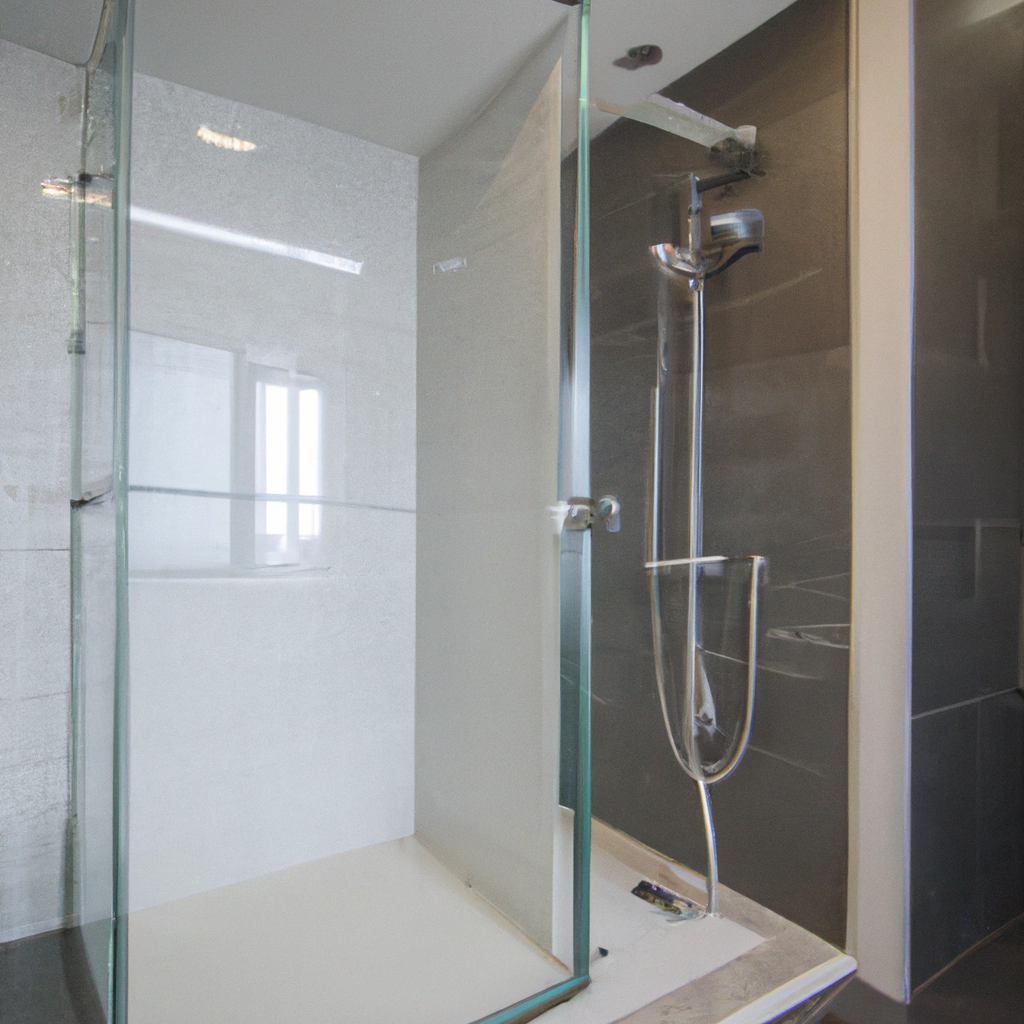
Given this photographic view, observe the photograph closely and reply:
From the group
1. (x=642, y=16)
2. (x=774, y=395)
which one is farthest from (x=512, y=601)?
(x=642, y=16)

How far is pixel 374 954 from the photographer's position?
117 cm

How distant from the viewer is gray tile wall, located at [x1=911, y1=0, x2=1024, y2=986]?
1310 mm

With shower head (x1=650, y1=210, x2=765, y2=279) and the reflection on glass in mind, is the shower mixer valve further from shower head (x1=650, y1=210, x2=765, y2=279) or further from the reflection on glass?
shower head (x1=650, y1=210, x2=765, y2=279)

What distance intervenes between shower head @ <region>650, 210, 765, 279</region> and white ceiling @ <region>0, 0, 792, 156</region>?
304 mm

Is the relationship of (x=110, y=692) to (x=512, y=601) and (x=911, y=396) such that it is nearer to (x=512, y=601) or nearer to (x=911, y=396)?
(x=512, y=601)

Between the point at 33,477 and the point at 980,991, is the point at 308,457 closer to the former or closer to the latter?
the point at 33,477

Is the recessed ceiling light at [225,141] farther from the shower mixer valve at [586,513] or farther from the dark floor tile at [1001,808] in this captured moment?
the dark floor tile at [1001,808]

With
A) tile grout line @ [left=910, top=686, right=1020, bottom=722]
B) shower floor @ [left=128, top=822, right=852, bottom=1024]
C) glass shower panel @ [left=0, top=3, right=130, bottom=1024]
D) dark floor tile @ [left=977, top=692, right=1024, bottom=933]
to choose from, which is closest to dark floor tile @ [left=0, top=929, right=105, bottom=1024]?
glass shower panel @ [left=0, top=3, right=130, bottom=1024]

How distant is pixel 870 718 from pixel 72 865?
1551mm

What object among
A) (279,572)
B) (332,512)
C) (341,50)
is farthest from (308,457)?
(341,50)

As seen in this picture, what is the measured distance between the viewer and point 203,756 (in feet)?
4.07

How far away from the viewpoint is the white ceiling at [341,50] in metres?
1.13

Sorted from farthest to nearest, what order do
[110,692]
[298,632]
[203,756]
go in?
[298,632] → [203,756] → [110,692]

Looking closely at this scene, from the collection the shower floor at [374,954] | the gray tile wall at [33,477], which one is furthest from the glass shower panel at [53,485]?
the shower floor at [374,954]
